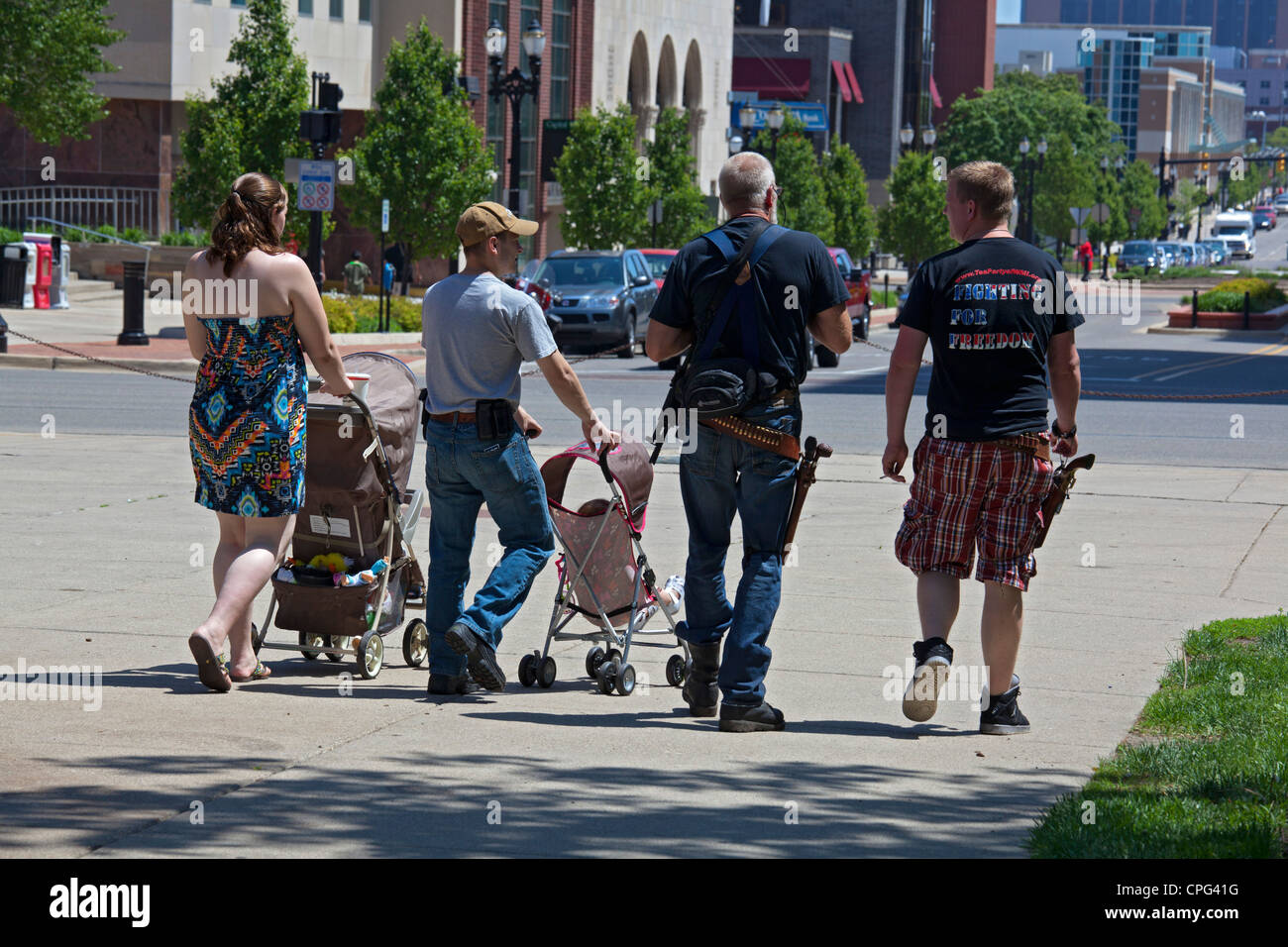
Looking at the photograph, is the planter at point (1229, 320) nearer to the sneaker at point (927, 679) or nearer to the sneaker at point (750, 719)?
the sneaker at point (927, 679)

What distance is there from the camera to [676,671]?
736cm

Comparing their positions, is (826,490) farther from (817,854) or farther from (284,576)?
(817,854)

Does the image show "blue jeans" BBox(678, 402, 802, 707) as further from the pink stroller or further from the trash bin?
the trash bin

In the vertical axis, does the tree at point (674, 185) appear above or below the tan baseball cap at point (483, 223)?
above

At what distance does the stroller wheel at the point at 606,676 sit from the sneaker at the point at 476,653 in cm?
46

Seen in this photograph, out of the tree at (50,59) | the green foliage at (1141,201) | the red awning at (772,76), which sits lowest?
the tree at (50,59)

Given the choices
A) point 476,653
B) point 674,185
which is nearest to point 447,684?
point 476,653

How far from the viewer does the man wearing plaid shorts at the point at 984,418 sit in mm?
6328

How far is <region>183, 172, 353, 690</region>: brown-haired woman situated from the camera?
6742mm

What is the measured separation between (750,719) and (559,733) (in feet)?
2.26

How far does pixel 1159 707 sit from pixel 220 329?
383 cm

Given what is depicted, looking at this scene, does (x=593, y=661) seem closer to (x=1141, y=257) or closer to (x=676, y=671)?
(x=676, y=671)

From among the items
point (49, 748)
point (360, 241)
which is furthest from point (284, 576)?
point (360, 241)

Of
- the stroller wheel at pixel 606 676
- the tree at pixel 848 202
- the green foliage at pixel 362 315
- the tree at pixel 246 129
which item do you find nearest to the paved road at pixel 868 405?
the green foliage at pixel 362 315
